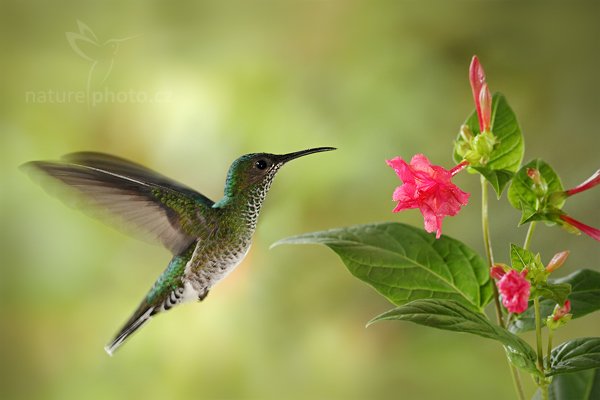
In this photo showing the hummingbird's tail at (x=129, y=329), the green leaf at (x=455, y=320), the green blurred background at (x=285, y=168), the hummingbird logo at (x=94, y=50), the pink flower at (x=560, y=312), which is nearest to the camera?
the green leaf at (x=455, y=320)

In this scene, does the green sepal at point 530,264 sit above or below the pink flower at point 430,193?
below

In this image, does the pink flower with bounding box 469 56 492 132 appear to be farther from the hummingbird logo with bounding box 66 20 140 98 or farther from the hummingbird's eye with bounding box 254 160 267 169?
the hummingbird logo with bounding box 66 20 140 98

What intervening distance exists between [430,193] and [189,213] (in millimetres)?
291

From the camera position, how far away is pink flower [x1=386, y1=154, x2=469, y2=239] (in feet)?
→ 2.28

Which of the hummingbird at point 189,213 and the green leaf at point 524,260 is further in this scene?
the hummingbird at point 189,213

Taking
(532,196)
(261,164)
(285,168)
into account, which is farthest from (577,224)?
(285,168)

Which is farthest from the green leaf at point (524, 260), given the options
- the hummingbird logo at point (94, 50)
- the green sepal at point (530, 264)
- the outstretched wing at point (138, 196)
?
the hummingbird logo at point (94, 50)

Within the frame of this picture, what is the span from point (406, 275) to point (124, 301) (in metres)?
1.20

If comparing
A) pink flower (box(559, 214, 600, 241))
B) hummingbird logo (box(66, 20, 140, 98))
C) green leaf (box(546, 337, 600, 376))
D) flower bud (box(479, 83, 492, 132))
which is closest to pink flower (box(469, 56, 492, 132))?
flower bud (box(479, 83, 492, 132))

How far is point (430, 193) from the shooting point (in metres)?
0.70

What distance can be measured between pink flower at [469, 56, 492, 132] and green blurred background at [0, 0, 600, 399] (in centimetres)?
101

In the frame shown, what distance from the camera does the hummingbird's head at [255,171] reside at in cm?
76

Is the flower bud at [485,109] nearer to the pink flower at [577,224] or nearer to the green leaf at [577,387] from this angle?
the pink flower at [577,224]

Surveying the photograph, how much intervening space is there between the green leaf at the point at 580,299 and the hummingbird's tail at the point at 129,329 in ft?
1.38
